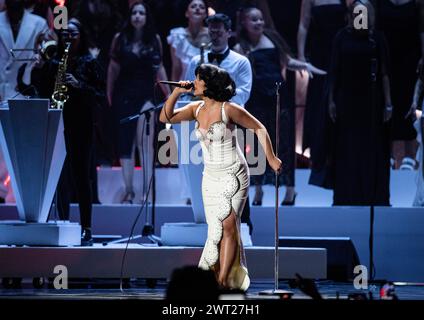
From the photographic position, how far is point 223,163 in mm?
5930

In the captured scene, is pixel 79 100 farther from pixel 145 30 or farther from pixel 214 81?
pixel 145 30

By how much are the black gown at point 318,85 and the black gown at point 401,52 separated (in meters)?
0.53

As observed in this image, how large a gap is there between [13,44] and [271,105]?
2.82 metres

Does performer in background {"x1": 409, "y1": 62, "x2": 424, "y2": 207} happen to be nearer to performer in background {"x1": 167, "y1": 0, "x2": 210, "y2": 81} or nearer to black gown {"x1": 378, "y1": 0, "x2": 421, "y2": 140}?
black gown {"x1": 378, "y1": 0, "x2": 421, "y2": 140}

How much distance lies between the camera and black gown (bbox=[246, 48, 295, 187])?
9203 millimetres

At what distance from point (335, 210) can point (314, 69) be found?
152 centimetres

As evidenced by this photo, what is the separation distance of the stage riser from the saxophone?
1.15 meters

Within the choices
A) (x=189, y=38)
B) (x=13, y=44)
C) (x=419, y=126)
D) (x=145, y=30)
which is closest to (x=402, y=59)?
(x=419, y=126)

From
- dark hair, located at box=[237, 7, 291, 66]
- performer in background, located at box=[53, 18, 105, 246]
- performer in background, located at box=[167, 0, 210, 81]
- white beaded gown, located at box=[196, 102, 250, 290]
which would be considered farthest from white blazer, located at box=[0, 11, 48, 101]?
white beaded gown, located at box=[196, 102, 250, 290]

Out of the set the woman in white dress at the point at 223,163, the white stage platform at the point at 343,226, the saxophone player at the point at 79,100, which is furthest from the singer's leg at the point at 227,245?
the white stage platform at the point at 343,226

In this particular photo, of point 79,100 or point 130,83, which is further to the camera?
point 130,83
